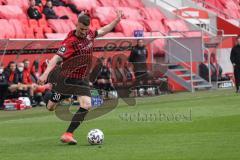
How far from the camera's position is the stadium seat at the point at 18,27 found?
27703 mm

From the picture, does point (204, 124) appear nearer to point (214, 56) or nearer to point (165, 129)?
point (165, 129)

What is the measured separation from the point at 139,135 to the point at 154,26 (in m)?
21.6

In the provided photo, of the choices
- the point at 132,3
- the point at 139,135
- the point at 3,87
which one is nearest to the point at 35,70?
the point at 3,87

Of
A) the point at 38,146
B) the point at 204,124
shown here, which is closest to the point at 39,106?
the point at 204,124

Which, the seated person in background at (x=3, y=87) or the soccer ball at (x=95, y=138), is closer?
the soccer ball at (x=95, y=138)

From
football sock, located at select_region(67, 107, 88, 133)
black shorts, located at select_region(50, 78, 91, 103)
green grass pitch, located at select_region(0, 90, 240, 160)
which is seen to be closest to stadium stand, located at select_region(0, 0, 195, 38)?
green grass pitch, located at select_region(0, 90, 240, 160)

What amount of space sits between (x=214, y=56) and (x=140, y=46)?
6635 millimetres

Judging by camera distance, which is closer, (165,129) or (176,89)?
(165,129)

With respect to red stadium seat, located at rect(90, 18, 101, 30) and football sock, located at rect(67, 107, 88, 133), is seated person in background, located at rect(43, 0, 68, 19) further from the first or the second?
football sock, located at rect(67, 107, 88, 133)

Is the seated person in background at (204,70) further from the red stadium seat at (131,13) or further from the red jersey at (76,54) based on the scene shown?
the red jersey at (76,54)

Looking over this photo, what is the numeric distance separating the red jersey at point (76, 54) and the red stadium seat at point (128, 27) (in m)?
19.3

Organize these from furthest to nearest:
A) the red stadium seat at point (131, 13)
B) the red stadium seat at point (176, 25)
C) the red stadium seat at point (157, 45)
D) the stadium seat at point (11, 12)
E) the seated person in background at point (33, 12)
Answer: the red stadium seat at point (176, 25) → the red stadium seat at point (131, 13) → the red stadium seat at point (157, 45) → the seated person in background at point (33, 12) → the stadium seat at point (11, 12)

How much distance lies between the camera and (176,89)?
32.9 m

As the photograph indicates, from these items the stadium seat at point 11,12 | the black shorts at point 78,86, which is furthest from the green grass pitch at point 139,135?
the stadium seat at point 11,12
